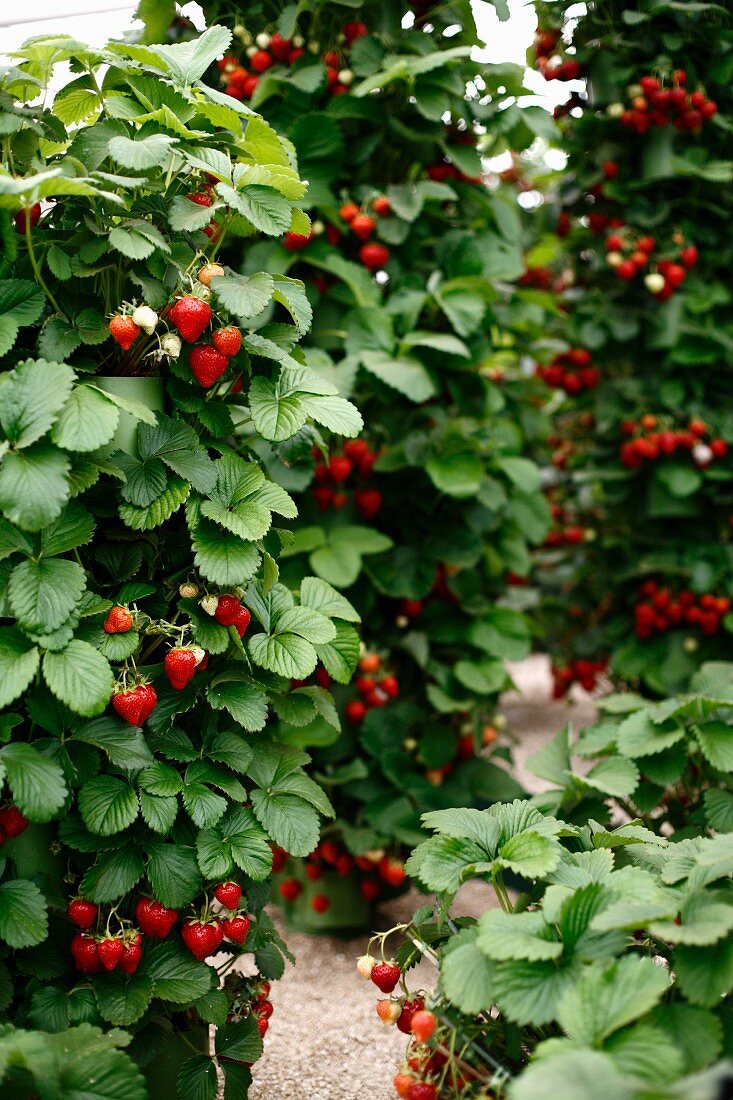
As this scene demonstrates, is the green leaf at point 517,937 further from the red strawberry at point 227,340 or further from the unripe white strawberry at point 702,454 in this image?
the unripe white strawberry at point 702,454

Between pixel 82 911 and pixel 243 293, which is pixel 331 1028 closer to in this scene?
pixel 82 911

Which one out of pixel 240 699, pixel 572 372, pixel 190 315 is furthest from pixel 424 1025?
pixel 572 372

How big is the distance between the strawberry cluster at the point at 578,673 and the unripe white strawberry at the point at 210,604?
90.4 inches

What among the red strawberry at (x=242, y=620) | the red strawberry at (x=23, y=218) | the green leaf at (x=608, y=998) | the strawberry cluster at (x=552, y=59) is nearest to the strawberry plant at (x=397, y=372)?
the strawberry cluster at (x=552, y=59)

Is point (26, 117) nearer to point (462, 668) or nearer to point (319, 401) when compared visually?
point (319, 401)

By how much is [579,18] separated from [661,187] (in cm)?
52

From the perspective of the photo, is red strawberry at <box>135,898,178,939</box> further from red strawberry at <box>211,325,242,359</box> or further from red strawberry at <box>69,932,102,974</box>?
red strawberry at <box>211,325,242,359</box>

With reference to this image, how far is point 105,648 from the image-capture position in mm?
1259

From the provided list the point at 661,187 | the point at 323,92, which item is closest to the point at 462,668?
the point at 323,92

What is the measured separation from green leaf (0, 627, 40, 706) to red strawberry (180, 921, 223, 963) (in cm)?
42

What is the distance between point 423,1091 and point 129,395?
976 millimetres

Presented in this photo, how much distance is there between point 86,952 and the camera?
127 cm

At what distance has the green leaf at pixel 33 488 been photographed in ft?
3.76

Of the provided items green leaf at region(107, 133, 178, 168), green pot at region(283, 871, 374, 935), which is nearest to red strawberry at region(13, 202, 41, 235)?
green leaf at region(107, 133, 178, 168)
